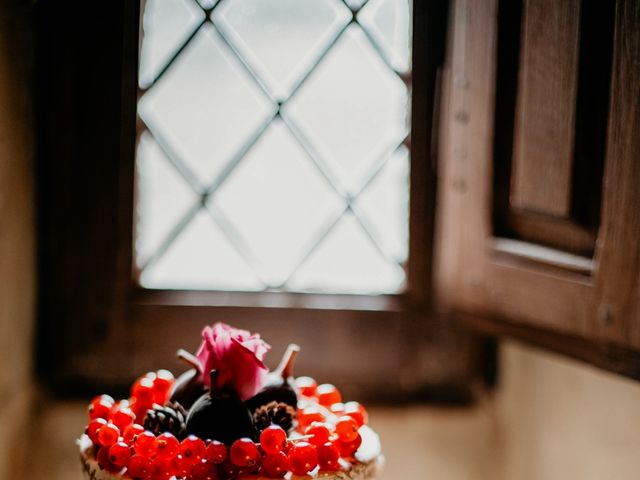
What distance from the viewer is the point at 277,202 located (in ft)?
4.38

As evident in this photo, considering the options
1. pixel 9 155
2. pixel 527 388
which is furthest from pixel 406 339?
pixel 9 155

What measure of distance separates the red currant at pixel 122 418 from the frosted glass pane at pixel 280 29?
62 cm

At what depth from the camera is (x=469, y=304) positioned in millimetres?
1169

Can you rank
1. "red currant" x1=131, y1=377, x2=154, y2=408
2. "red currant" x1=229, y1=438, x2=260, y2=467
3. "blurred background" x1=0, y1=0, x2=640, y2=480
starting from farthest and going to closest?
"blurred background" x1=0, y1=0, x2=640, y2=480 < "red currant" x1=131, y1=377, x2=154, y2=408 < "red currant" x1=229, y1=438, x2=260, y2=467

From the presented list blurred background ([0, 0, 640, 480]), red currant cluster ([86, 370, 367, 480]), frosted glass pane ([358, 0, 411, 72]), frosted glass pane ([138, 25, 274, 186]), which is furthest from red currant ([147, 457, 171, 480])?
frosted glass pane ([358, 0, 411, 72])

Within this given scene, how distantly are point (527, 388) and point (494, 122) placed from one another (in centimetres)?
45

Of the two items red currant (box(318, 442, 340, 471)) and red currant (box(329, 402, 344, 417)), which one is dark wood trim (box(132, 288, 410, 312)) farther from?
red currant (box(318, 442, 340, 471))

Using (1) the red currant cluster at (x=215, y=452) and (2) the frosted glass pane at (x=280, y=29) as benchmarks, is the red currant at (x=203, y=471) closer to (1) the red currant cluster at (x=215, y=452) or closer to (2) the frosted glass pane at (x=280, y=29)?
(1) the red currant cluster at (x=215, y=452)

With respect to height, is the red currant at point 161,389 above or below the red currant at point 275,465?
above

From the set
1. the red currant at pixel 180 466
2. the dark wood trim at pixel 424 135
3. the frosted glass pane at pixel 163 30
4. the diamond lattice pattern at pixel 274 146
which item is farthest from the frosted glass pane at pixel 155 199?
the red currant at pixel 180 466

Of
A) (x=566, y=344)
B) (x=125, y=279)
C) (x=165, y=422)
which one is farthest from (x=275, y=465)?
(x=125, y=279)

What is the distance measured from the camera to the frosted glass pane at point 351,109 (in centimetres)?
129

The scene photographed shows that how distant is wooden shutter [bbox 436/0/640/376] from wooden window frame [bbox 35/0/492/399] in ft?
0.28

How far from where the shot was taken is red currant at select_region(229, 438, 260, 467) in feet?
2.53
